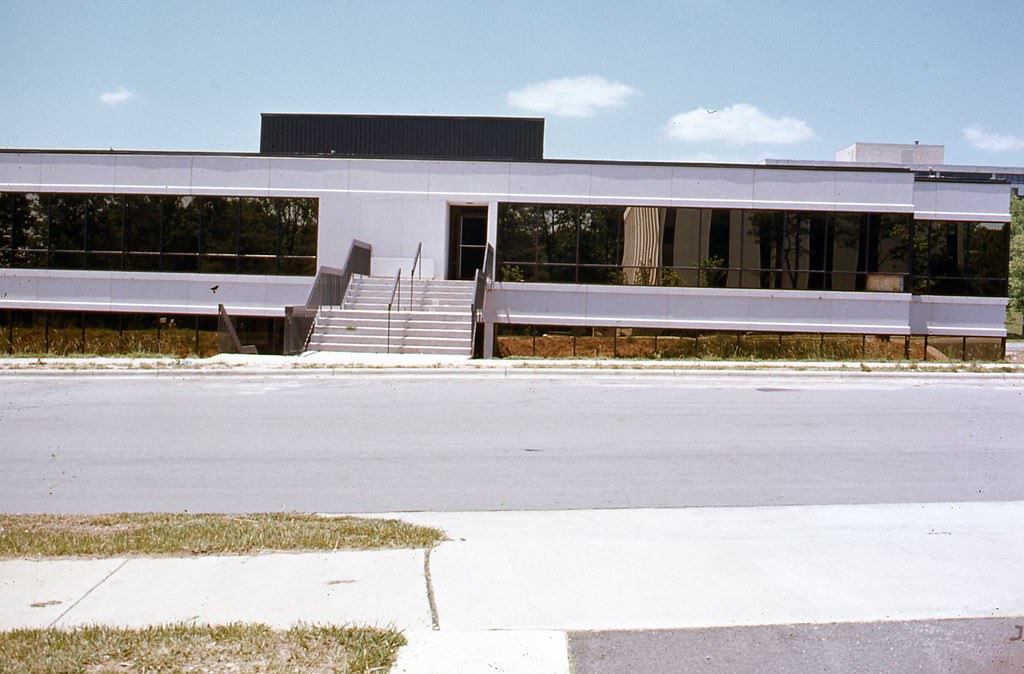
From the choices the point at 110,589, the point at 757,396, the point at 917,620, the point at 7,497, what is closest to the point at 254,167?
the point at 757,396

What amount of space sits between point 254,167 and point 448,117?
10.4 m

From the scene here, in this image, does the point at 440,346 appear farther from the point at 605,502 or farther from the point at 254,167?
the point at 605,502

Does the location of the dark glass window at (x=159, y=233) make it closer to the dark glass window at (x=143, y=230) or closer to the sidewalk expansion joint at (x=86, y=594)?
the dark glass window at (x=143, y=230)

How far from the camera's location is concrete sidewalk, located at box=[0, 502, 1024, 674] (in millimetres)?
5203

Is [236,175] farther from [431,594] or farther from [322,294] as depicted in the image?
[431,594]

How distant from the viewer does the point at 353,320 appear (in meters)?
25.0

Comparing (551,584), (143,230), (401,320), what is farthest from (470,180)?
(551,584)

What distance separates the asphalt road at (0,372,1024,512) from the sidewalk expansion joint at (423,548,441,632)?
6.23 ft

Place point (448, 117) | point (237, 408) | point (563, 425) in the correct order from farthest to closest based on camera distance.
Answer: point (448, 117) < point (237, 408) < point (563, 425)

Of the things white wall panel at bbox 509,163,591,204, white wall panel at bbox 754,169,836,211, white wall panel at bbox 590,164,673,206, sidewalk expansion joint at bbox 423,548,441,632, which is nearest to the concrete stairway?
white wall panel at bbox 509,163,591,204

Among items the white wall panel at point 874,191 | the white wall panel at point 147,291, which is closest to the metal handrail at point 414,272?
the white wall panel at point 147,291

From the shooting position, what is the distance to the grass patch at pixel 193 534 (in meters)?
6.47

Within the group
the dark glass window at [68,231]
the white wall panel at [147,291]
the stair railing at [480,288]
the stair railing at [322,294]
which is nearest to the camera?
the stair railing at [322,294]

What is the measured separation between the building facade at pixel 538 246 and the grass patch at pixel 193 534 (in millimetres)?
20054
